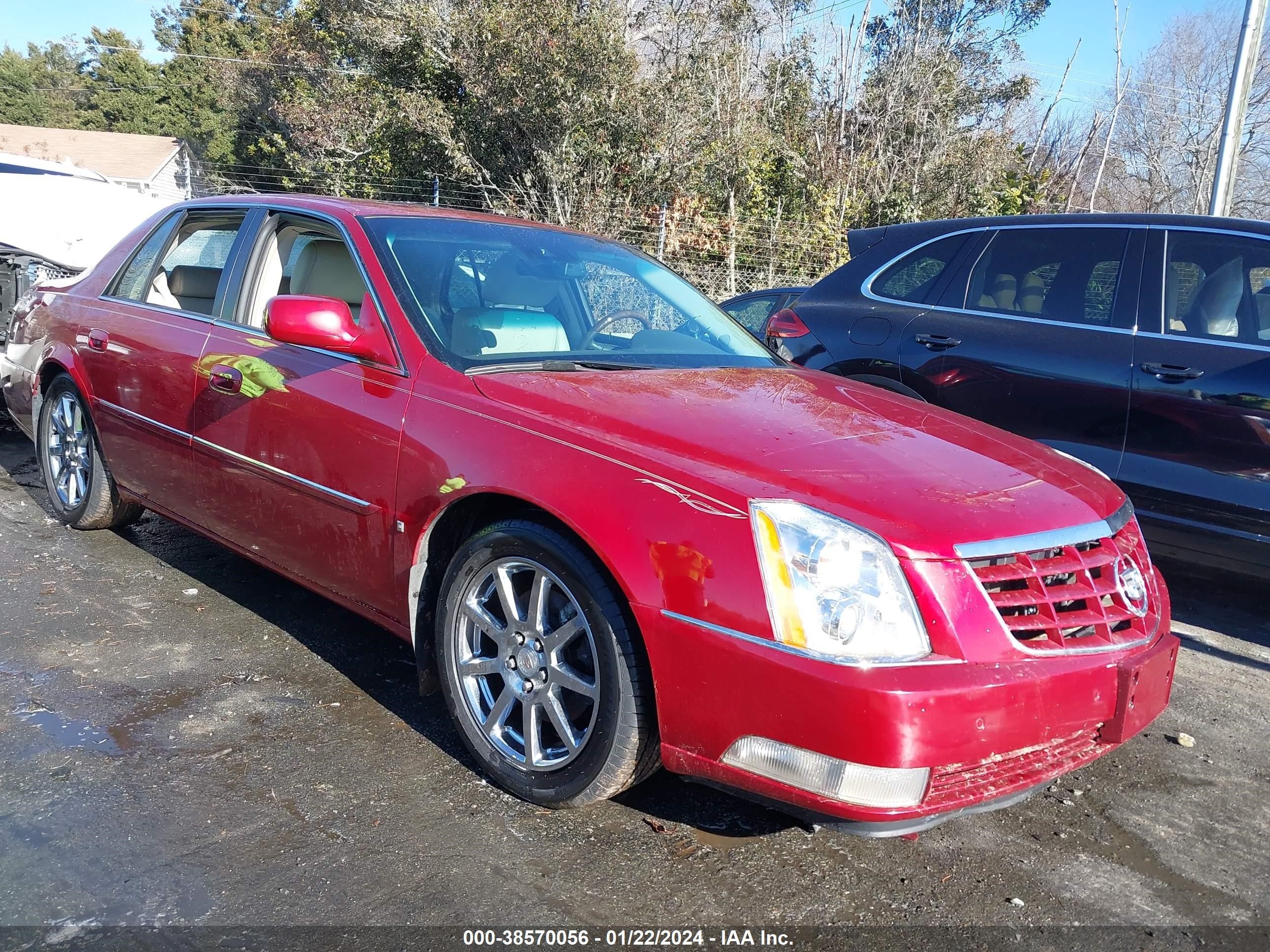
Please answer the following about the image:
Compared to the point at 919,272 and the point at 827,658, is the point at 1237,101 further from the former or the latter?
the point at 827,658

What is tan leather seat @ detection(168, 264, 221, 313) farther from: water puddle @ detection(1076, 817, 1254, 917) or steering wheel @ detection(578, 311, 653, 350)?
water puddle @ detection(1076, 817, 1254, 917)

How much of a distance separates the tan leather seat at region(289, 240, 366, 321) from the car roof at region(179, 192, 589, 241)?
140 millimetres

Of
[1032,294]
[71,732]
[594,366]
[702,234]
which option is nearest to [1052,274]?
[1032,294]

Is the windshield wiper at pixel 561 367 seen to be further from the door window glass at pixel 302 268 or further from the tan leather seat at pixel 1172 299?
the tan leather seat at pixel 1172 299

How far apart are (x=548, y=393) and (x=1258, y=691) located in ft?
9.84

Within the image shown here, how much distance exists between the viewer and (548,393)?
2.91 m

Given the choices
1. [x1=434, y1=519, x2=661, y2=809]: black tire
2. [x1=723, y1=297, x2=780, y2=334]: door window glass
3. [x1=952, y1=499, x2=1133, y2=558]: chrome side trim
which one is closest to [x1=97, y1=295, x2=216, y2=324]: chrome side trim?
[x1=434, y1=519, x2=661, y2=809]: black tire

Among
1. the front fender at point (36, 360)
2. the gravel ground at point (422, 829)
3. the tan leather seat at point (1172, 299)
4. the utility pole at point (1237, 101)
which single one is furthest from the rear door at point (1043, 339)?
the utility pole at point (1237, 101)

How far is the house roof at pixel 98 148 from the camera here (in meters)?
37.6

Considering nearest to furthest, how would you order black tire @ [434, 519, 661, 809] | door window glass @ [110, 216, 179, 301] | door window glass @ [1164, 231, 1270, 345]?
1. black tire @ [434, 519, 661, 809]
2. door window glass @ [1164, 231, 1270, 345]
3. door window glass @ [110, 216, 179, 301]

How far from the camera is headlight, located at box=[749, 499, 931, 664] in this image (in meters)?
2.25

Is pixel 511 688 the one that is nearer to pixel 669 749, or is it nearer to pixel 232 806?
pixel 669 749

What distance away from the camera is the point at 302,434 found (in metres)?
3.39

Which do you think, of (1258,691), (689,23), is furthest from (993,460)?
(689,23)
